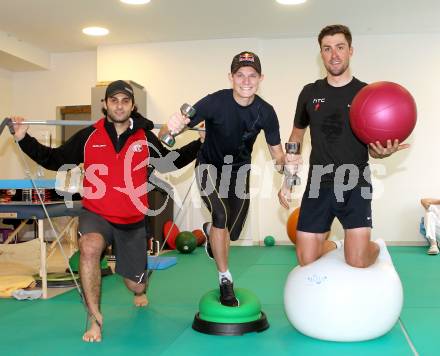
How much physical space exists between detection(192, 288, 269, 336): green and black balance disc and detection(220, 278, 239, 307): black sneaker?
0.03 meters

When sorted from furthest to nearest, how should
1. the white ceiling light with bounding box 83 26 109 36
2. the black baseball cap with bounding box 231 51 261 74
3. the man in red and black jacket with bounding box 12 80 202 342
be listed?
the white ceiling light with bounding box 83 26 109 36 → the man in red and black jacket with bounding box 12 80 202 342 → the black baseball cap with bounding box 231 51 261 74

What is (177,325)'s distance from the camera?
381cm

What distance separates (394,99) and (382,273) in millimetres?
1102

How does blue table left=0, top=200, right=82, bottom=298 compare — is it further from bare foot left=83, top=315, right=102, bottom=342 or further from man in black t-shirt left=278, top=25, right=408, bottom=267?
man in black t-shirt left=278, top=25, right=408, bottom=267

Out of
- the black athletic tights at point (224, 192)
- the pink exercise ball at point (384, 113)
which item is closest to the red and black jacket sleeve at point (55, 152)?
the black athletic tights at point (224, 192)

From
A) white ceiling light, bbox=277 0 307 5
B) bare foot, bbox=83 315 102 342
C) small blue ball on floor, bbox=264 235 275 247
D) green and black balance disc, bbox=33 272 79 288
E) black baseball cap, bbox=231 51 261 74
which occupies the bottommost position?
small blue ball on floor, bbox=264 235 275 247

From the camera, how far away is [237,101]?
3590 mm

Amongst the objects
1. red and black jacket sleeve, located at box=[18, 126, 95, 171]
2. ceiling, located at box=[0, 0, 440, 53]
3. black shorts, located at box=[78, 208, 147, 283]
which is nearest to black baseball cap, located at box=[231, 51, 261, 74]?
red and black jacket sleeve, located at box=[18, 126, 95, 171]

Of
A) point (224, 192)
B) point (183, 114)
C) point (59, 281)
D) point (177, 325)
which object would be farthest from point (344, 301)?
point (59, 281)

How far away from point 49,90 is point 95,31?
1.94 meters

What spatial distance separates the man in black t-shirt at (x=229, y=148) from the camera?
3.56 m

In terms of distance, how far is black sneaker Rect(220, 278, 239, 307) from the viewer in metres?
3.65

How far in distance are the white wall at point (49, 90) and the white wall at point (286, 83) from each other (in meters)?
0.57

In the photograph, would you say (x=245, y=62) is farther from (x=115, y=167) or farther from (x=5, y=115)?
(x=5, y=115)
